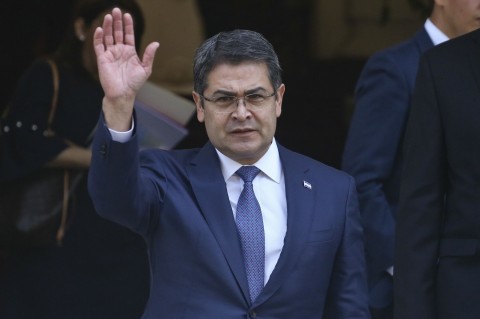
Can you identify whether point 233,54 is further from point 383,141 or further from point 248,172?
point 383,141

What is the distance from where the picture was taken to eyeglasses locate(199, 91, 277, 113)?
3.89 meters

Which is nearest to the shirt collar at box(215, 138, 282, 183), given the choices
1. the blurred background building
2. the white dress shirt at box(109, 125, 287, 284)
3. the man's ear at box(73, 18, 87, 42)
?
the white dress shirt at box(109, 125, 287, 284)

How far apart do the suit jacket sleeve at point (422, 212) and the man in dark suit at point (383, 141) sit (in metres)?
0.69

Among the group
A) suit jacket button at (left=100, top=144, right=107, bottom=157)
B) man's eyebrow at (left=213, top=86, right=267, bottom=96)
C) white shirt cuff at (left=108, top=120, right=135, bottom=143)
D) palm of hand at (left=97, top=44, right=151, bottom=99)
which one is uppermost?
palm of hand at (left=97, top=44, right=151, bottom=99)

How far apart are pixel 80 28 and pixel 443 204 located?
2207 mm

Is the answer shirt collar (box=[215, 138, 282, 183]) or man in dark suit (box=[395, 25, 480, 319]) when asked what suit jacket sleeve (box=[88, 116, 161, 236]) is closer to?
shirt collar (box=[215, 138, 282, 183])

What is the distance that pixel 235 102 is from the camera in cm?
390

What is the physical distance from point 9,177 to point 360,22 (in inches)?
84.8

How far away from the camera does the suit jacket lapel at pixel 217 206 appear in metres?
3.80

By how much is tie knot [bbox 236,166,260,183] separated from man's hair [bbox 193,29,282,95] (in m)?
0.26

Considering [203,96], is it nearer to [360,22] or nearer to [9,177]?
[9,177]

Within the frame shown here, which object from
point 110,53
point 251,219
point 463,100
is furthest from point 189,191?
point 463,100

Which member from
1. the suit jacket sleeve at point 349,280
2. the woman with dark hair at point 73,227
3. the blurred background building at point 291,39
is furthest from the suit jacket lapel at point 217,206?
the blurred background building at point 291,39

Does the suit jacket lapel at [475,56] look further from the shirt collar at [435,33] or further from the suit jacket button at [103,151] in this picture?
the suit jacket button at [103,151]
